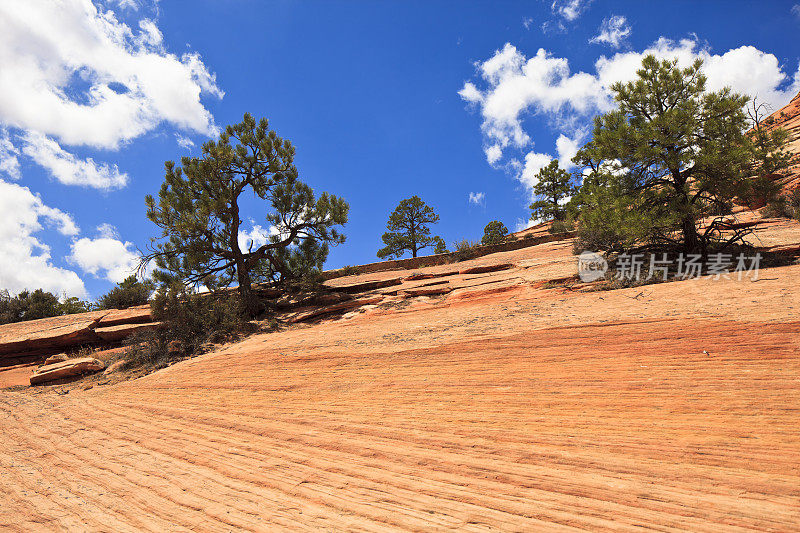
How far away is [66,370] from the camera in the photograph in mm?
12484

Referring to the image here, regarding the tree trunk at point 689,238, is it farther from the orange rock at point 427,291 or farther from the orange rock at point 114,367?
the orange rock at point 114,367

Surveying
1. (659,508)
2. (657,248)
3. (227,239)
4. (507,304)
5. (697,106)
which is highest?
(697,106)

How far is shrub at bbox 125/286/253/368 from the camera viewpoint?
13148mm

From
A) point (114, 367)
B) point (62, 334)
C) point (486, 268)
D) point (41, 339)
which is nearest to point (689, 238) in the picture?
point (486, 268)

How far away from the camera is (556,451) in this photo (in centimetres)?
380

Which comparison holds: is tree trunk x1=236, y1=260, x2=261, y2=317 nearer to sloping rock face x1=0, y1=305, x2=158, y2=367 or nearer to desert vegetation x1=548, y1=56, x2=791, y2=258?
sloping rock face x1=0, y1=305, x2=158, y2=367

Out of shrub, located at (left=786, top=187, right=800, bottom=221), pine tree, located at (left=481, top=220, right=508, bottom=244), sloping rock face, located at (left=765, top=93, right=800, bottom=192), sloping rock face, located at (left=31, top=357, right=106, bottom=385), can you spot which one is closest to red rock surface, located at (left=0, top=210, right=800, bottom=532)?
sloping rock face, located at (left=31, top=357, right=106, bottom=385)

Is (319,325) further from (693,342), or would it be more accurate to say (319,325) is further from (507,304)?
(693,342)

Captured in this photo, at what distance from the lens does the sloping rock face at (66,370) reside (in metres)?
12.2

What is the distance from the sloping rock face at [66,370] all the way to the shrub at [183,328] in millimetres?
1127

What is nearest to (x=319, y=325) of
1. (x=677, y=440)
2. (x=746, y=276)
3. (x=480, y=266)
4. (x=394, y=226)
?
(x=480, y=266)

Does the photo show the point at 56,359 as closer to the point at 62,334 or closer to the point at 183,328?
the point at 62,334

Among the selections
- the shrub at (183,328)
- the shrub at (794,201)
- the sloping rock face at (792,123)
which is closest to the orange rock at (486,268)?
the shrub at (183,328)

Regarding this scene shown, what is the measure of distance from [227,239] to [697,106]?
21.7m
